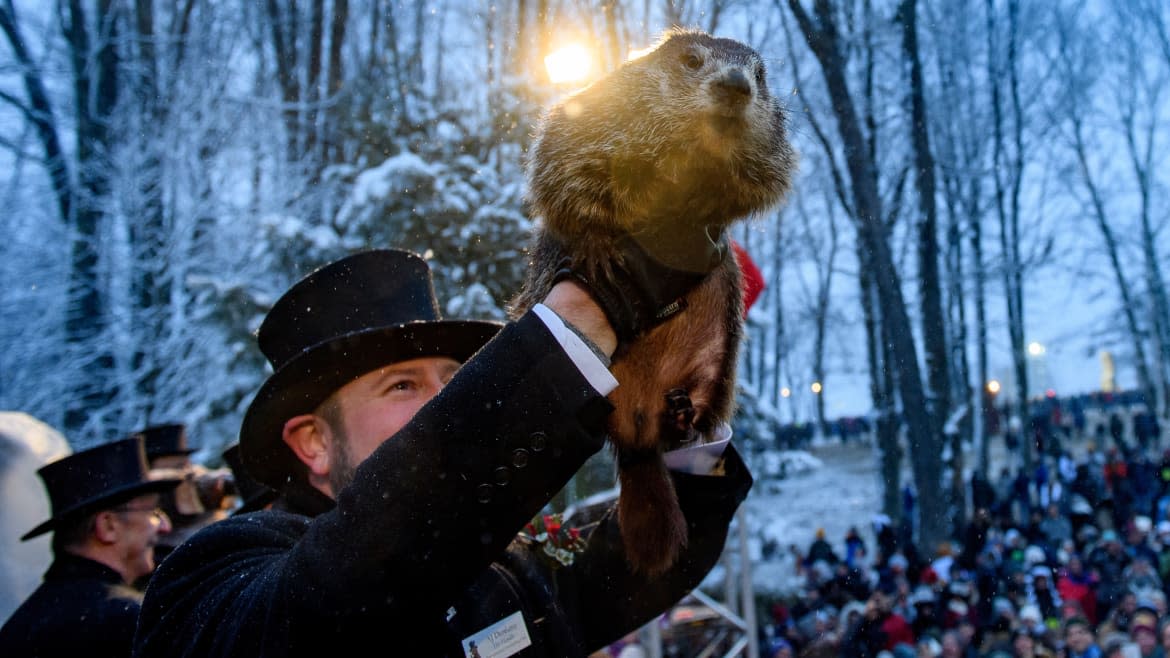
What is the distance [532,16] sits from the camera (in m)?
6.14

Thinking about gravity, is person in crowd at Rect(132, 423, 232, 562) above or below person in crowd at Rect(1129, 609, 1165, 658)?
above

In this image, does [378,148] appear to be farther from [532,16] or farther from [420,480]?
[420,480]

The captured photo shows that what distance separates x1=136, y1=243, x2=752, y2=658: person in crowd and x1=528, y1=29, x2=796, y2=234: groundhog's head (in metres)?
0.09

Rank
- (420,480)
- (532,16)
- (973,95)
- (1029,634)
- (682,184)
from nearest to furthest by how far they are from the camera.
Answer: (420,480)
(682,184)
(532,16)
(1029,634)
(973,95)

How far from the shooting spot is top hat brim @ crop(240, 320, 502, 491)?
5.93 ft

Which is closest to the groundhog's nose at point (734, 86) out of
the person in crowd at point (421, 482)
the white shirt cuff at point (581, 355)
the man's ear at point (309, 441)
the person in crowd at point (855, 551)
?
the person in crowd at point (421, 482)

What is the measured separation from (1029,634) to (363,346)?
7495 millimetres

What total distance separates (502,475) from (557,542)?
48.3 inches

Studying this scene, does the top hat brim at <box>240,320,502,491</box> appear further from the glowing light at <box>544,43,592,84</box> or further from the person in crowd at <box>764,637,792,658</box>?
the person in crowd at <box>764,637,792,658</box>

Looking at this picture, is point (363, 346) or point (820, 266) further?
point (820, 266)

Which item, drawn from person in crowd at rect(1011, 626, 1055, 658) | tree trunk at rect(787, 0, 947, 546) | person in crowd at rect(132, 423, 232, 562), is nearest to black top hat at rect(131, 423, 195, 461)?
person in crowd at rect(132, 423, 232, 562)

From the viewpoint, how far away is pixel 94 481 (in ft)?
11.2

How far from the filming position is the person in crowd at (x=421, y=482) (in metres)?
1.01

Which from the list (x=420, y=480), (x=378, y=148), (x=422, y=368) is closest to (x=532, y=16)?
(x=378, y=148)
